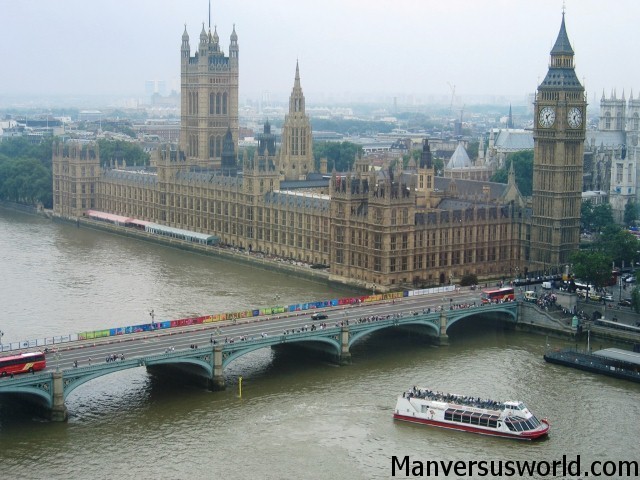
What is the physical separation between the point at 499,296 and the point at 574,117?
70.8 feet

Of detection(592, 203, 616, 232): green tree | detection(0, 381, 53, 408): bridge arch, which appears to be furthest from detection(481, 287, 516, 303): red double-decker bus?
detection(592, 203, 616, 232): green tree

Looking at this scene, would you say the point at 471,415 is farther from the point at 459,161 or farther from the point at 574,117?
the point at 459,161

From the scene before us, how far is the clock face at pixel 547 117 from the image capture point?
96.7m

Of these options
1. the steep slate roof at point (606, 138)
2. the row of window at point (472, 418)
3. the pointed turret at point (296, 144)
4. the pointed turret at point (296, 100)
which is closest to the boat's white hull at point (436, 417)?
the row of window at point (472, 418)

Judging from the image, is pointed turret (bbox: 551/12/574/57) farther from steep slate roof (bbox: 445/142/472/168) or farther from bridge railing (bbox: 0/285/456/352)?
steep slate roof (bbox: 445/142/472/168)

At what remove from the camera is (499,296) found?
83.7 meters

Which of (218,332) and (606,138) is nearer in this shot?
(218,332)

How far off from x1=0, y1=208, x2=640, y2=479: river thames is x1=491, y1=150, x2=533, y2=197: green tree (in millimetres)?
57803

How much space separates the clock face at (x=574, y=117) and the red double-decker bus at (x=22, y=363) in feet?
177

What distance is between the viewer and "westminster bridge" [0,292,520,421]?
2351 inches

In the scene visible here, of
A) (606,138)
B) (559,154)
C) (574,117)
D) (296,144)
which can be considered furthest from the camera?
(606,138)

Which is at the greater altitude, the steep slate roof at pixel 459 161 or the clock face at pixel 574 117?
the clock face at pixel 574 117

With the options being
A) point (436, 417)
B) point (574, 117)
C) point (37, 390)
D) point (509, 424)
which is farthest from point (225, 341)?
point (574, 117)

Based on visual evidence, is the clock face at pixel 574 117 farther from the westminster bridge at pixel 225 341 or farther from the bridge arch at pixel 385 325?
the bridge arch at pixel 385 325
